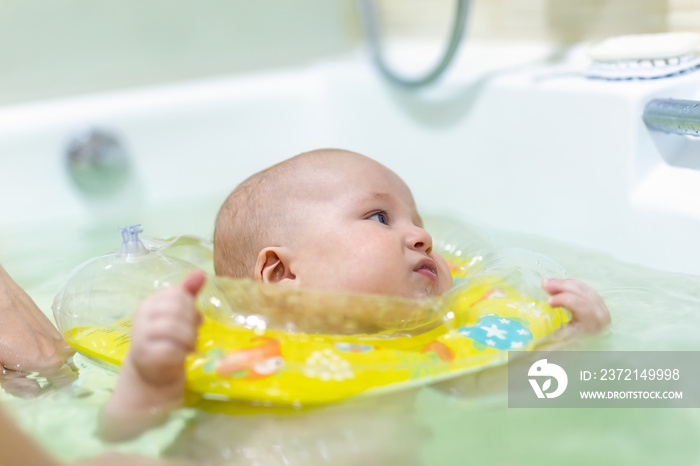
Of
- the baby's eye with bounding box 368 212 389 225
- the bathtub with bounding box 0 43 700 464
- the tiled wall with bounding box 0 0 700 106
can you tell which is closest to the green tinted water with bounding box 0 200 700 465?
A: the bathtub with bounding box 0 43 700 464

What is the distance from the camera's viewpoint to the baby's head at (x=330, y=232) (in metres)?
1.05

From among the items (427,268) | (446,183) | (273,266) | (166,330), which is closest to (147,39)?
(446,183)

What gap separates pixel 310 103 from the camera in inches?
85.1

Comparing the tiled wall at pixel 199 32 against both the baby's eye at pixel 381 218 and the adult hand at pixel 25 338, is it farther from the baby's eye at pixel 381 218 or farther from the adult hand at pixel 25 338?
the adult hand at pixel 25 338

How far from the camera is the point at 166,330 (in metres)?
0.79

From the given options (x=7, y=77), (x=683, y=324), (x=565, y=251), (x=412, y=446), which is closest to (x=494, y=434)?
(x=412, y=446)

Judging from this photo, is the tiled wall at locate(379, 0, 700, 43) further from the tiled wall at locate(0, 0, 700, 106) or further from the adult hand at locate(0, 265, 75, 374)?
the adult hand at locate(0, 265, 75, 374)

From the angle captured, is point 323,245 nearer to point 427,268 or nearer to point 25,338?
point 427,268

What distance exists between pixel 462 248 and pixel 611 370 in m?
0.42

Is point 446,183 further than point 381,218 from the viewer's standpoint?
Yes

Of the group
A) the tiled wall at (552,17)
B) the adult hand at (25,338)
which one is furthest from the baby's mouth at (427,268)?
the tiled wall at (552,17)

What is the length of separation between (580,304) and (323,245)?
0.33m

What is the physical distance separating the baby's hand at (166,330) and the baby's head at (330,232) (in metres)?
0.27

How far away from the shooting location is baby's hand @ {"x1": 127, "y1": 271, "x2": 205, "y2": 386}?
80 centimetres
